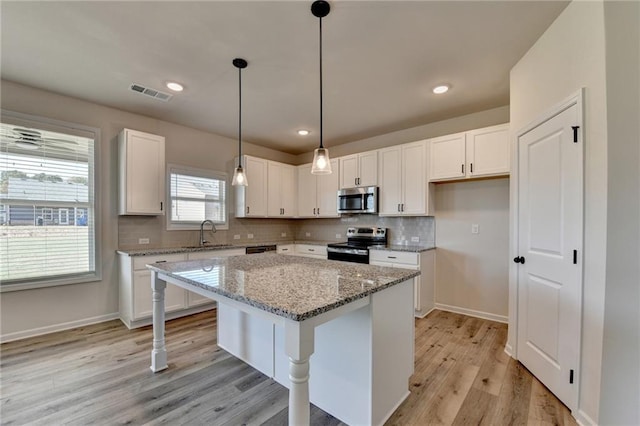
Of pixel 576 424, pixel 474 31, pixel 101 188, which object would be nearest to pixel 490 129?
pixel 474 31

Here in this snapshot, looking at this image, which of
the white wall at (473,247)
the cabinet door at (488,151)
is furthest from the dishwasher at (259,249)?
the cabinet door at (488,151)

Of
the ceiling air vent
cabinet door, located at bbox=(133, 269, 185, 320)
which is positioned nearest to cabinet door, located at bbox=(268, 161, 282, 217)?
the ceiling air vent

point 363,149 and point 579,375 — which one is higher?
point 363,149

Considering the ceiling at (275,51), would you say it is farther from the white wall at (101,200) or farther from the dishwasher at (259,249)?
the dishwasher at (259,249)

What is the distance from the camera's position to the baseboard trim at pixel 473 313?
3429 mm

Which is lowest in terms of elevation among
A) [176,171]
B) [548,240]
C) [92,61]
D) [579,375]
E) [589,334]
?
[579,375]

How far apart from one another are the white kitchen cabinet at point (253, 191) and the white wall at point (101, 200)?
30.0 inches

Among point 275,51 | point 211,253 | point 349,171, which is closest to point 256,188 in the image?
point 211,253

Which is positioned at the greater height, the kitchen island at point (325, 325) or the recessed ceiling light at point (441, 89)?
the recessed ceiling light at point (441, 89)

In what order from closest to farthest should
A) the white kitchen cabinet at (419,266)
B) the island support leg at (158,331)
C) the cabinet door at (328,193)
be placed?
the island support leg at (158,331) → the white kitchen cabinet at (419,266) → the cabinet door at (328,193)

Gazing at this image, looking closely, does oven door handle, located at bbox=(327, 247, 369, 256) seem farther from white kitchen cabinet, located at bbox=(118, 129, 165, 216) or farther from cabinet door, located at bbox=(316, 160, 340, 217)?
white kitchen cabinet, located at bbox=(118, 129, 165, 216)

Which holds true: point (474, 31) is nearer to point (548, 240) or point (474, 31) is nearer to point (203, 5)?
point (548, 240)

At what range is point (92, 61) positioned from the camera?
2453 millimetres

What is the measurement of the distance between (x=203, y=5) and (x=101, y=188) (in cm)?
274
